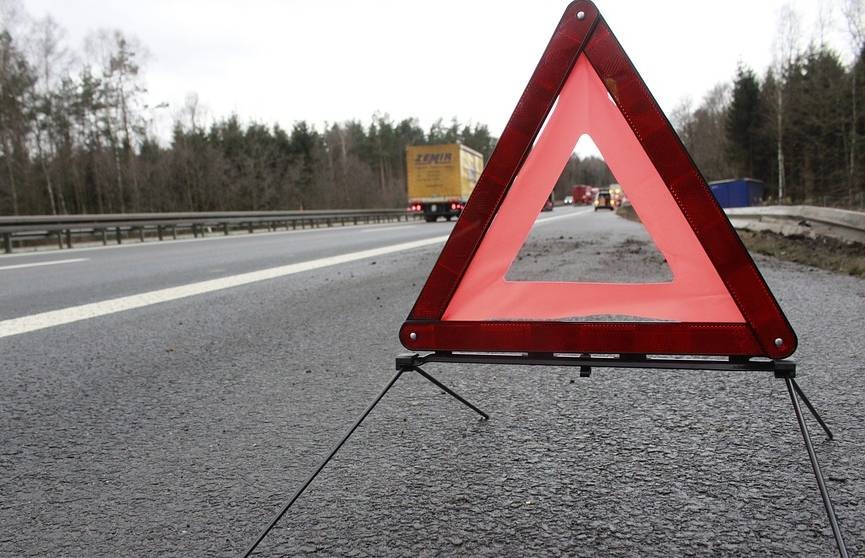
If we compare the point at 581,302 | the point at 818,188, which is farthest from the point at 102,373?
the point at 818,188

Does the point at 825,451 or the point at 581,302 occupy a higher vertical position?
the point at 581,302

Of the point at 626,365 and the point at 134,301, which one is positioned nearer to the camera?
the point at 626,365

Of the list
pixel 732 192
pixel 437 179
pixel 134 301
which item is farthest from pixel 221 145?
pixel 134 301

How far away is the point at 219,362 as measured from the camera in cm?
351

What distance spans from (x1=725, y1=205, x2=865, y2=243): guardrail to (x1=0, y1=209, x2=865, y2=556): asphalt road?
3726 mm

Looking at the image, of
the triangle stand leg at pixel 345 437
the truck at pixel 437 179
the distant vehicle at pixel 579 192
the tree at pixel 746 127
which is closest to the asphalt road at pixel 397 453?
the triangle stand leg at pixel 345 437

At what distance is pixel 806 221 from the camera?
873cm

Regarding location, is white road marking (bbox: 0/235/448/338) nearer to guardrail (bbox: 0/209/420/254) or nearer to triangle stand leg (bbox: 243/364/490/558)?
triangle stand leg (bbox: 243/364/490/558)

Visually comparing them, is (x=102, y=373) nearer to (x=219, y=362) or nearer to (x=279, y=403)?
(x=219, y=362)

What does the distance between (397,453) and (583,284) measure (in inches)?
34.4

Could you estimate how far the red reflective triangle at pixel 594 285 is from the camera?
1.62 metres

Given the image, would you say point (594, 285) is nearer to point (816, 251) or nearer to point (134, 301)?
point (134, 301)

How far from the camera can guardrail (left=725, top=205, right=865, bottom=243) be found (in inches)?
280

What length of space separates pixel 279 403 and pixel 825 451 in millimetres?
2106
